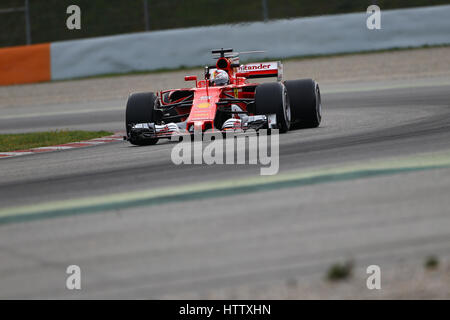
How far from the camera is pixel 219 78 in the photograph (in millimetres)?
11492

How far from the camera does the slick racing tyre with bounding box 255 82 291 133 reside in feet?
33.6

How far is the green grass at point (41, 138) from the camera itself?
41.1ft

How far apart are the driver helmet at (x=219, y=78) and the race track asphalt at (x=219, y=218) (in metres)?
2.58

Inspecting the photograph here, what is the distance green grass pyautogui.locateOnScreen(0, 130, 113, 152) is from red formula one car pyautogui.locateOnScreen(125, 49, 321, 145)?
6.36ft

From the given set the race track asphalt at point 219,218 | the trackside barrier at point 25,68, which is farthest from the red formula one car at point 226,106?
the trackside barrier at point 25,68

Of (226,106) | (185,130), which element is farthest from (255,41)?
(185,130)

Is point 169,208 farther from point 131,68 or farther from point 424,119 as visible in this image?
point 131,68

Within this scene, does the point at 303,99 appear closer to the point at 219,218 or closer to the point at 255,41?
the point at 219,218

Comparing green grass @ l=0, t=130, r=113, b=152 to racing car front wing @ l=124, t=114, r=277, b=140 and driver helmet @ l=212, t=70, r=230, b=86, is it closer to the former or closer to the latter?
racing car front wing @ l=124, t=114, r=277, b=140

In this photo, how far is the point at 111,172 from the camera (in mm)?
7953

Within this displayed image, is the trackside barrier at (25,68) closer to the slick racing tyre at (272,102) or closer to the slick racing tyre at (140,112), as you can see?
the slick racing tyre at (140,112)

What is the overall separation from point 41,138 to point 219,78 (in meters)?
3.50

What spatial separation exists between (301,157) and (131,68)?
1465cm
